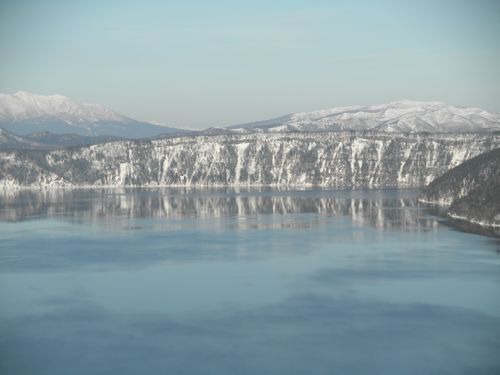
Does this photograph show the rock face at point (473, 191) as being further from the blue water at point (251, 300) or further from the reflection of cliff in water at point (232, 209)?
the blue water at point (251, 300)

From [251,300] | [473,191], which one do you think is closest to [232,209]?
[473,191]

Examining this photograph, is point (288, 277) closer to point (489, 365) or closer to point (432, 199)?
point (489, 365)

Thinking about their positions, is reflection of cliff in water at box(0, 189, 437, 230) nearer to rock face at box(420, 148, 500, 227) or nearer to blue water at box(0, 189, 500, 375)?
rock face at box(420, 148, 500, 227)

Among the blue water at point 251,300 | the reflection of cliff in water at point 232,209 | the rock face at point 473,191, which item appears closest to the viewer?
the blue water at point 251,300

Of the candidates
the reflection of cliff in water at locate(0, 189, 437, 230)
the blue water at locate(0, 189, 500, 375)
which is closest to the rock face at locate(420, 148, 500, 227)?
the reflection of cliff in water at locate(0, 189, 437, 230)

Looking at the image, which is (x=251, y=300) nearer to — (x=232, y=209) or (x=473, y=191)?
(x=473, y=191)

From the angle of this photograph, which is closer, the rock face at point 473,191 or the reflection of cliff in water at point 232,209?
the rock face at point 473,191

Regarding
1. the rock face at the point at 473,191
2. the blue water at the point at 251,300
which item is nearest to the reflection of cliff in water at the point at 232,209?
the rock face at the point at 473,191
